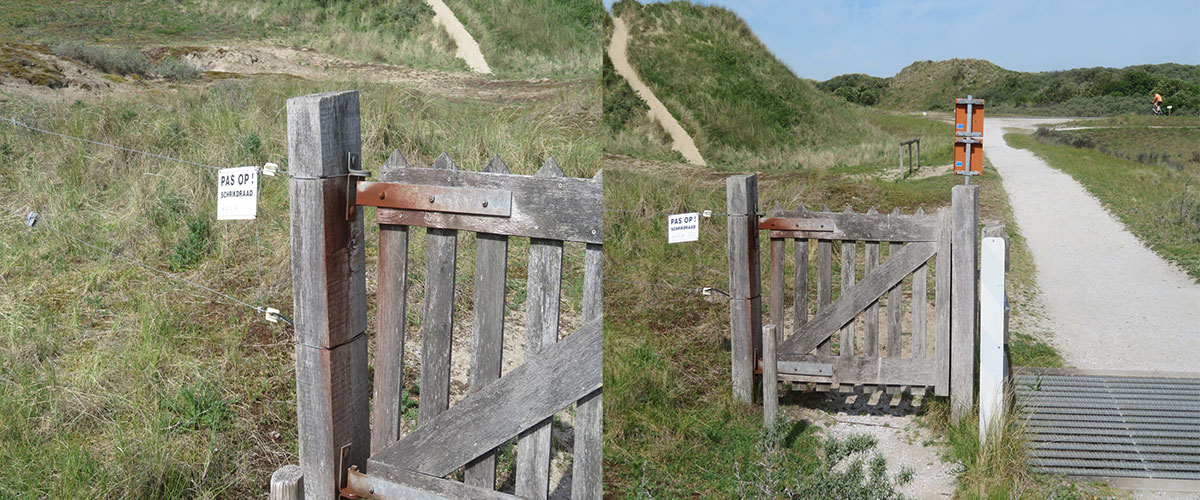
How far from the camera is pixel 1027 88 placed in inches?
104

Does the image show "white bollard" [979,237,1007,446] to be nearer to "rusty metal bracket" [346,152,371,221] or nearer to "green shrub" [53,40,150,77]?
"rusty metal bracket" [346,152,371,221]

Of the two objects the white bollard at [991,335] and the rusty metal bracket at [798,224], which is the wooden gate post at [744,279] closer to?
the rusty metal bracket at [798,224]

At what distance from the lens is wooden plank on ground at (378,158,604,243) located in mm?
1950

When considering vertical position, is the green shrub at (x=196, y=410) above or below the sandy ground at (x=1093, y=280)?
below

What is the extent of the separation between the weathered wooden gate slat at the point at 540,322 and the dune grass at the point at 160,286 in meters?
1.92

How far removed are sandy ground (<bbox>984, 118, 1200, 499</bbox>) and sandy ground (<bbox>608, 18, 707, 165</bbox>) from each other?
4.14 ft

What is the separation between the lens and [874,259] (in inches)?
125

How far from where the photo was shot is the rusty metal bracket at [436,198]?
2.04 meters

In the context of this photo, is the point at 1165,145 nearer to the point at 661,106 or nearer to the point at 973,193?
the point at 973,193

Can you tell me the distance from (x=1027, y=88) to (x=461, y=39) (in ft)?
57.9

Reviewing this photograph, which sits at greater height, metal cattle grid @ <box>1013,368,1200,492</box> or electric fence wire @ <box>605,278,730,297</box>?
electric fence wire @ <box>605,278,730,297</box>

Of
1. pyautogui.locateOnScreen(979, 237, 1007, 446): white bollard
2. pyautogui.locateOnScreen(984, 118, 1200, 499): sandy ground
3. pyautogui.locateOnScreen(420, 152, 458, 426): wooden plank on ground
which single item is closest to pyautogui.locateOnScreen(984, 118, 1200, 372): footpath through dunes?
pyautogui.locateOnScreen(984, 118, 1200, 499): sandy ground

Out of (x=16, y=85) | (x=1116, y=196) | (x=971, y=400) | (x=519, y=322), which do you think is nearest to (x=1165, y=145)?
(x=1116, y=196)

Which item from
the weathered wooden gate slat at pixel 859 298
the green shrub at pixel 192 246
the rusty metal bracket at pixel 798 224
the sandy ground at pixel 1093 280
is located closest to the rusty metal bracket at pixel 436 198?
the rusty metal bracket at pixel 798 224
